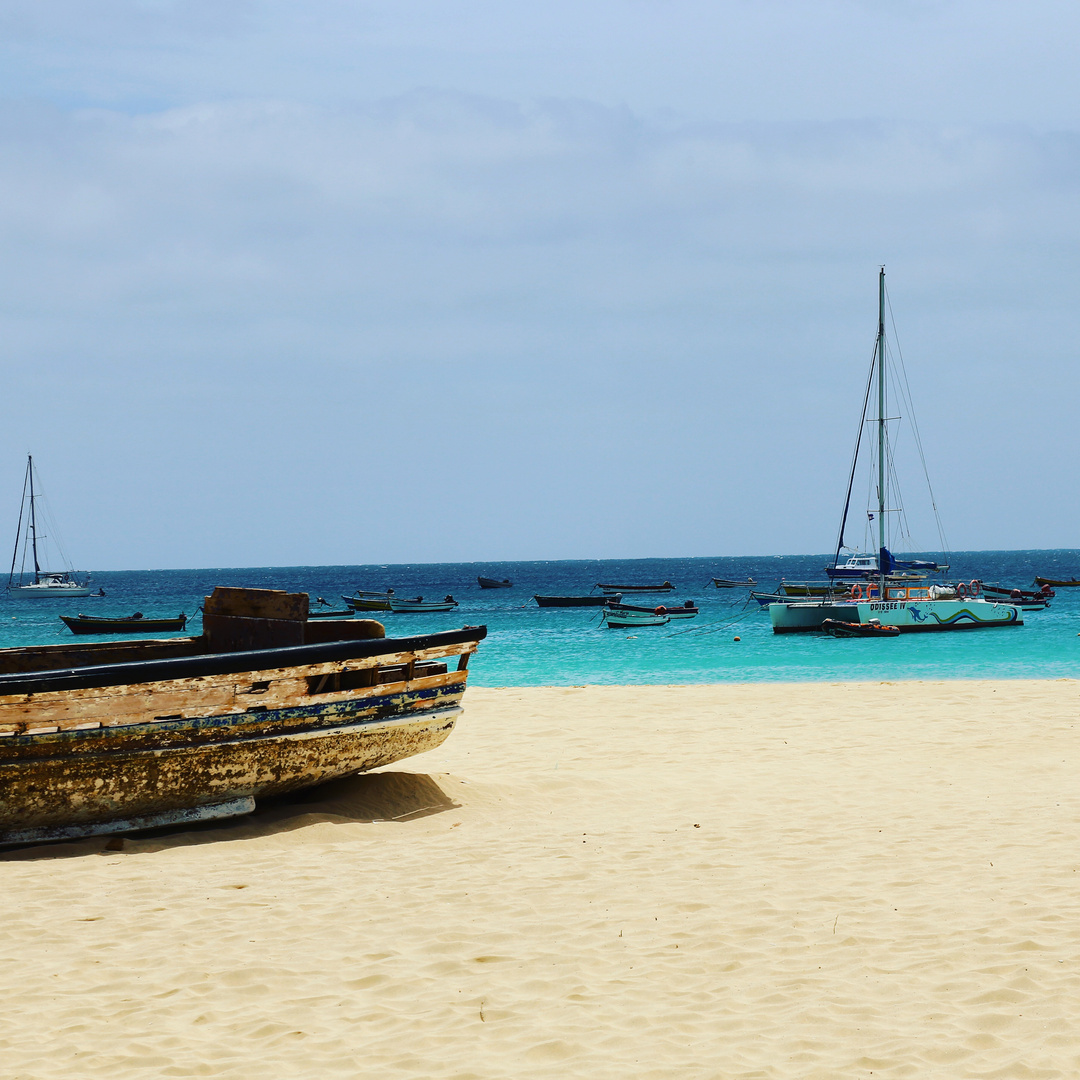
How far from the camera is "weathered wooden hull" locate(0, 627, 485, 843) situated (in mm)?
7281

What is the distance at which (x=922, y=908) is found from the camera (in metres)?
6.05

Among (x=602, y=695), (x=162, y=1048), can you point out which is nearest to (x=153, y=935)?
(x=162, y=1048)

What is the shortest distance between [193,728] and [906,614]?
125 feet

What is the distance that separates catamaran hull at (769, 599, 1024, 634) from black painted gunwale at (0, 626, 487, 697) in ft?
115

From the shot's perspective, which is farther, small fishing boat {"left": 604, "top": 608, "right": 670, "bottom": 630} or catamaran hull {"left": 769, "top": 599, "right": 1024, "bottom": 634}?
small fishing boat {"left": 604, "top": 608, "right": 670, "bottom": 630}

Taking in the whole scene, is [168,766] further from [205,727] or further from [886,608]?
[886,608]

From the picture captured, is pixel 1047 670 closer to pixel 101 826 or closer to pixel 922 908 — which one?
pixel 922 908

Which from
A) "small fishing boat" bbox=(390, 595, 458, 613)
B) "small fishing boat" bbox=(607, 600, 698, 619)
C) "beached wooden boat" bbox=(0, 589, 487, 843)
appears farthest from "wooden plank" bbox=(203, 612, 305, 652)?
"small fishing boat" bbox=(390, 595, 458, 613)

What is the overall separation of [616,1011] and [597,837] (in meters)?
3.41

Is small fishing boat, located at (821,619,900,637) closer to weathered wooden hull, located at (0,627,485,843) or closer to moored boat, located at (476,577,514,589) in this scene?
weathered wooden hull, located at (0,627,485,843)

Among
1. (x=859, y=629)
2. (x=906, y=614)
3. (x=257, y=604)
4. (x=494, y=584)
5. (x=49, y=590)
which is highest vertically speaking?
(x=257, y=604)

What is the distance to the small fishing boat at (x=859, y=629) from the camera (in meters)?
39.6

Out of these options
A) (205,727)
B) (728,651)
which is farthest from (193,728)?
(728,651)

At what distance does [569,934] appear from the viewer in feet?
18.9
